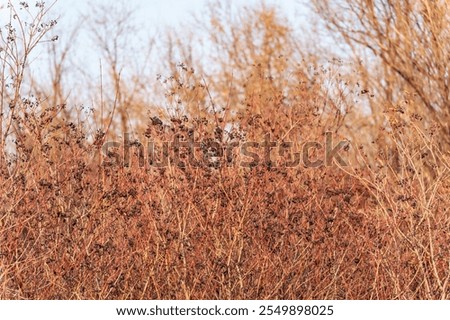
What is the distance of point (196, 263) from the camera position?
588 cm

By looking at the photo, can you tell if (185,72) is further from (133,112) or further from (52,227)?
(133,112)

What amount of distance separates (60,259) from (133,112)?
13346 mm

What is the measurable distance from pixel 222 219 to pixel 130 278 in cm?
85

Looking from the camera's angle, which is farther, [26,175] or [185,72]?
[185,72]

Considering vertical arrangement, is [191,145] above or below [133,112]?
below

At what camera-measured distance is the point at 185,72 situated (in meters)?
6.61

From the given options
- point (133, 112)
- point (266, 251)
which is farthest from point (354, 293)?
point (133, 112)

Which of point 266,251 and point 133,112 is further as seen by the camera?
point 133,112

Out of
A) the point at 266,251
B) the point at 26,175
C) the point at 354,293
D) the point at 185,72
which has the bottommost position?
the point at 354,293

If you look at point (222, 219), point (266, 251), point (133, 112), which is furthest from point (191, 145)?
point (133, 112)

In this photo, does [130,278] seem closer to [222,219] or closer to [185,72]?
[222,219]
